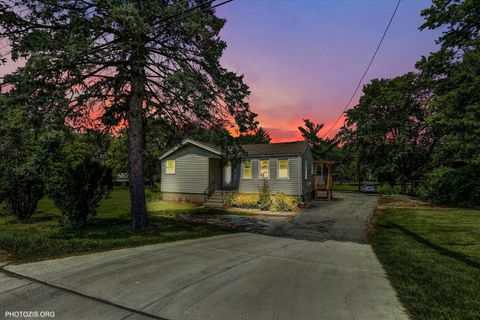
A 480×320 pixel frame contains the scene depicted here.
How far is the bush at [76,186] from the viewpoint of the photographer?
8906 mm

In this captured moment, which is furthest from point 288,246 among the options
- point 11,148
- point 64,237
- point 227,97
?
point 11,148

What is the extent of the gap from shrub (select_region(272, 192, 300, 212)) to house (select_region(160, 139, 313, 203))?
1118 millimetres

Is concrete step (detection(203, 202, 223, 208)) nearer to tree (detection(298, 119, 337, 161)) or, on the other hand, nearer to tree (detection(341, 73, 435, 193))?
tree (detection(341, 73, 435, 193))

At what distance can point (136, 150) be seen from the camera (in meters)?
9.28

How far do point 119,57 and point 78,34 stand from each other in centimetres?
184

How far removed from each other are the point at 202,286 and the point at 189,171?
1719cm

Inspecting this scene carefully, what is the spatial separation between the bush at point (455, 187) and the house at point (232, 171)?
9536 millimetres

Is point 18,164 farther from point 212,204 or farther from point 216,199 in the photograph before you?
point 216,199

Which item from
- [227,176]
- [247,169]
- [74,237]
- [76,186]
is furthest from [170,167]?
[74,237]

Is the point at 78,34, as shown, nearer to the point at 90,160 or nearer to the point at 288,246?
the point at 90,160

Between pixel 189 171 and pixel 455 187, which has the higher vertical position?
pixel 189 171

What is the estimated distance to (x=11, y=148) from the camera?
7945 millimetres

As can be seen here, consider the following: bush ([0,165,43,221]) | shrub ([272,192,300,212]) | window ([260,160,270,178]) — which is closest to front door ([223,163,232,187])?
window ([260,160,270,178])

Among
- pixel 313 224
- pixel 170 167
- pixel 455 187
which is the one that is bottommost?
pixel 313 224
